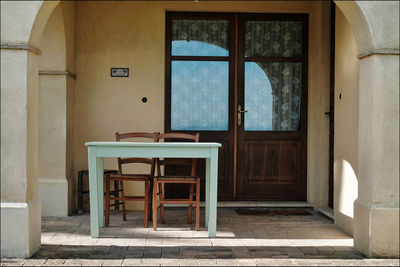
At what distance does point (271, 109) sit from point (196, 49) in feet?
4.29

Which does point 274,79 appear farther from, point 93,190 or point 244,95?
point 93,190

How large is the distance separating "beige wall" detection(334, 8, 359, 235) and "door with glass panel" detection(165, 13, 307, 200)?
4.49ft

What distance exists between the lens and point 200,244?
4645 mm

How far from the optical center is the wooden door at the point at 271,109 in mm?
7000

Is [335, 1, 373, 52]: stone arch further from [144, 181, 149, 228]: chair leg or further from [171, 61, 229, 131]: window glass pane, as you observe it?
[171, 61, 229, 131]: window glass pane

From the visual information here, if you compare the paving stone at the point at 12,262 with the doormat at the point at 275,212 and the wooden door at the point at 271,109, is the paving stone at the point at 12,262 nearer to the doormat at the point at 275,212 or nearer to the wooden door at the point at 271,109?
the doormat at the point at 275,212

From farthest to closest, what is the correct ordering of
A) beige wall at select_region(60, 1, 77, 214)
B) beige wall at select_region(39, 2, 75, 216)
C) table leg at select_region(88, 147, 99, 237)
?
beige wall at select_region(60, 1, 77, 214)
beige wall at select_region(39, 2, 75, 216)
table leg at select_region(88, 147, 99, 237)

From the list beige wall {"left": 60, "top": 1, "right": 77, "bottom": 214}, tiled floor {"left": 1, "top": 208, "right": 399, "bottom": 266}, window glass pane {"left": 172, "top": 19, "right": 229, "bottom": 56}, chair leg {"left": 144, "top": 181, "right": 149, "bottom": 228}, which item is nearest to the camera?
tiled floor {"left": 1, "top": 208, "right": 399, "bottom": 266}

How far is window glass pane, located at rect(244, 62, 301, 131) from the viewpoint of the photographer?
7016mm

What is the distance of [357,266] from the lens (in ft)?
12.8

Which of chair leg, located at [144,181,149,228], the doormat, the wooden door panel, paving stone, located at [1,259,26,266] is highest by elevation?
the wooden door panel

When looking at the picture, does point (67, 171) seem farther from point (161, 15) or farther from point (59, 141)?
point (161, 15)

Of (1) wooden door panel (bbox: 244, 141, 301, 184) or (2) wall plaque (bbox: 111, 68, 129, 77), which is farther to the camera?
(1) wooden door panel (bbox: 244, 141, 301, 184)

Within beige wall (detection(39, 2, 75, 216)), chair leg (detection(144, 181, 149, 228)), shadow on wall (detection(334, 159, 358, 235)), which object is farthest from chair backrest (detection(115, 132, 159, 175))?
A: shadow on wall (detection(334, 159, 358, 235))
